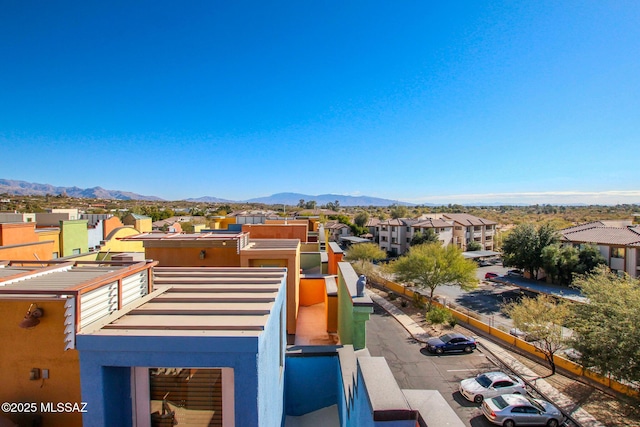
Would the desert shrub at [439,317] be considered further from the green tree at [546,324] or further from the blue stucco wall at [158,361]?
the blue stucco wall at [158,361]

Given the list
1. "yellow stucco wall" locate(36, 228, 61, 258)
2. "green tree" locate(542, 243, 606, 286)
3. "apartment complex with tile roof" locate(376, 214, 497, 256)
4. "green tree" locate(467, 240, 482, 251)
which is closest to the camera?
"yellow stucco wall" locate(36, 228, 61, 258)

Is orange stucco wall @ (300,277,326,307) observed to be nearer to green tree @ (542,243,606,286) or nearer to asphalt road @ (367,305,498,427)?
asphalt road @ (367,305,498,427)

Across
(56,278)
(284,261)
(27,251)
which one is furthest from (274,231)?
(56,278)

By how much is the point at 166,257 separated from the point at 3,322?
768 centimetres

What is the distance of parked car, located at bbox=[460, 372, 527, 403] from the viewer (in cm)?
1430

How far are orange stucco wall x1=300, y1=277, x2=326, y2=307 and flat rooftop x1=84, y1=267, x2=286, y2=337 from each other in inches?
266

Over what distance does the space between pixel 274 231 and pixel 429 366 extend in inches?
442

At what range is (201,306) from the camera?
4.72m

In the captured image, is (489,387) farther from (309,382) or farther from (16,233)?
(16,233)

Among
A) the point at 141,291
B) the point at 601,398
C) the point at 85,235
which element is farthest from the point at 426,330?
the point at 85,235

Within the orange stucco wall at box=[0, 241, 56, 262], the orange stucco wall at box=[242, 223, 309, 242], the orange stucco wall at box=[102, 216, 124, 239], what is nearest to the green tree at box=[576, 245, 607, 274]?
the orange stucco wall at box=[242, 223, 309, 242]

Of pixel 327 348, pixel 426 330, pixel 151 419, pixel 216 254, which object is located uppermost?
pixel 216 254

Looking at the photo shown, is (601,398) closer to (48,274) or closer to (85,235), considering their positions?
(48,274)

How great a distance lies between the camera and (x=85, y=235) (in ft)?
71.3
